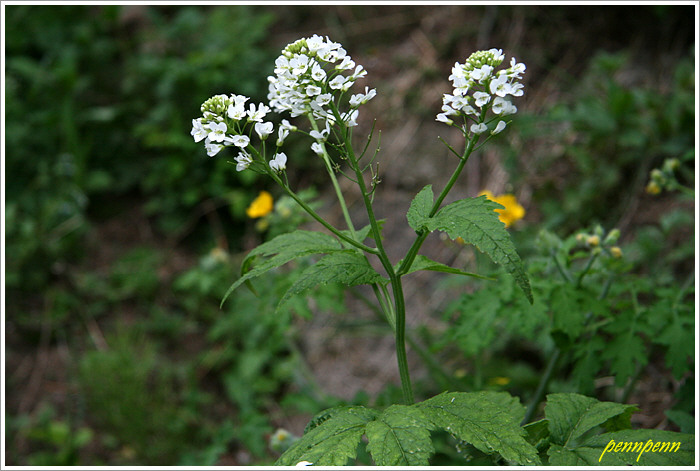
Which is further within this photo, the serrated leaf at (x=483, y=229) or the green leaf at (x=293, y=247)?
the green leaf at (x=293, y=247)

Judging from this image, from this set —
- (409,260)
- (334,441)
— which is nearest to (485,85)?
(409,260)

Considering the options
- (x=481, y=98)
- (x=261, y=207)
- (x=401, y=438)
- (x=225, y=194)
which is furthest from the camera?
(x=225, y=194)

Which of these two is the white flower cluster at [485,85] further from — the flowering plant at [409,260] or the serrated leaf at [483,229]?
the serrated leaf at [483,229]

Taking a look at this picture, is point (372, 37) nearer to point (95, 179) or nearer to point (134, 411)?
point (95, 179)

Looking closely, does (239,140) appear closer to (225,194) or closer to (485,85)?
(485,85)

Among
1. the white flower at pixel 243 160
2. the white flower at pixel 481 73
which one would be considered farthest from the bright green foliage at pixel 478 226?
the white flower at pixel 243 160

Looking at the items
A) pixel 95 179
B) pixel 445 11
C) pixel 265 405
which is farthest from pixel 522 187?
pixel 95 179

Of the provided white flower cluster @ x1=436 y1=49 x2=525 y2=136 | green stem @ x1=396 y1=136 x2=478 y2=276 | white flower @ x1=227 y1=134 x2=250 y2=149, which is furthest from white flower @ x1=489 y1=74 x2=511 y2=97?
white flower @ x1=227 y1=134 x2=250 y2=149
